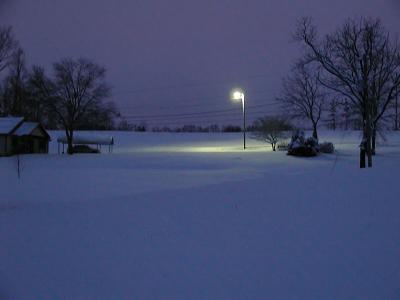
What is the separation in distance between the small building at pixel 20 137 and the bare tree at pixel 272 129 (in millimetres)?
30739

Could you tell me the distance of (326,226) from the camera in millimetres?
8125

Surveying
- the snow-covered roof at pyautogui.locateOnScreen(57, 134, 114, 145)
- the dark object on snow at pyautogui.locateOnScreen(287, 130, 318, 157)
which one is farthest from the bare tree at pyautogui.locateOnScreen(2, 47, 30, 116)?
the dark object on snow at pyautogui.locateOnScreen(287, 130, 318, 157)

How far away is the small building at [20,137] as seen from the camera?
153 feet

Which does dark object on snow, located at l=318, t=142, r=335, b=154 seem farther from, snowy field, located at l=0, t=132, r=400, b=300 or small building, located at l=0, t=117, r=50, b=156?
snowy field, located at l=0, t=132, r=400, b=300

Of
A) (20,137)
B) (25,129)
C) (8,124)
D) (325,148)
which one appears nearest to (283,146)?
(325,148)

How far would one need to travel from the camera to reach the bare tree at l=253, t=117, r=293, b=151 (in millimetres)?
57969

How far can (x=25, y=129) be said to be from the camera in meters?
49.7

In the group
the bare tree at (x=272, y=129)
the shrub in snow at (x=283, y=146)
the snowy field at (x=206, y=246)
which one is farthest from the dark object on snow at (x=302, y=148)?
the snowy field at (x=206, y=246)

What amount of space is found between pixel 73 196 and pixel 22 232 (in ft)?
15.8

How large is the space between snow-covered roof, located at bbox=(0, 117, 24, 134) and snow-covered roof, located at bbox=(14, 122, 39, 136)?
2.78 feet

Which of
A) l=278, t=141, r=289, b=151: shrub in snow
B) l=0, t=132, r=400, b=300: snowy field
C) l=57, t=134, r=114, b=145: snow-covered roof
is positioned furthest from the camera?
l=57, t=134, r=114, b=145: snow-covered roof

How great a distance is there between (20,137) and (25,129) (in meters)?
1.16

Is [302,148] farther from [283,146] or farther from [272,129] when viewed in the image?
[272,129]

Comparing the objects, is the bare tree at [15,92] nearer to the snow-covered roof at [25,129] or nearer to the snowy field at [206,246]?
the snow-covered roof at [25,129]
